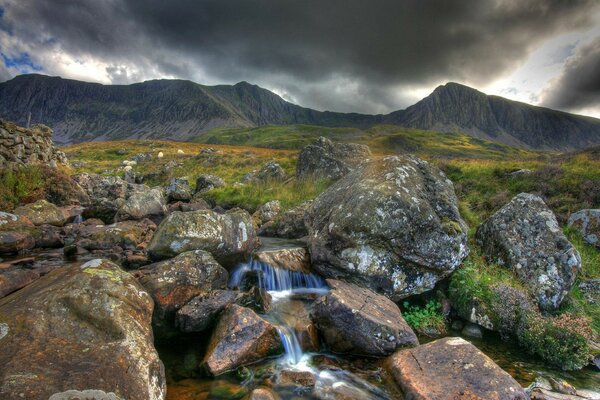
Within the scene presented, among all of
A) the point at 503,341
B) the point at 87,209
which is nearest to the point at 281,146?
the point at 87,209

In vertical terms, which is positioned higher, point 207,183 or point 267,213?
point 207,183

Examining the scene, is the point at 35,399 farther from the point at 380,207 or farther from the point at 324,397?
the point at 380,207

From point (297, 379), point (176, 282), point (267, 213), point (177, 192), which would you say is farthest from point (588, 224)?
point (177, 192)

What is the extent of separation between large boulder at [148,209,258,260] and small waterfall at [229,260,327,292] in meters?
0.74

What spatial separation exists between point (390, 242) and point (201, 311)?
546 centimetres

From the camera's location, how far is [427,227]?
9.03 meters

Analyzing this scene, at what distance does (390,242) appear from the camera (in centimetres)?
883

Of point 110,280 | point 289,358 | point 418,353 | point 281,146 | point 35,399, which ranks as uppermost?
point 281,146

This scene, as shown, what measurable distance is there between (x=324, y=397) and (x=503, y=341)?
5607mm

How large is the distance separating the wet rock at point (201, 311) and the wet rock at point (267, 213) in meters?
8.65

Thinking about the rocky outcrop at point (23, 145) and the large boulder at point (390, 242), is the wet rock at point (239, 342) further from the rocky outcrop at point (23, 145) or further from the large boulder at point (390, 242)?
the rocky outcrop at point (23, 145)

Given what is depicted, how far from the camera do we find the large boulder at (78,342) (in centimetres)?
402

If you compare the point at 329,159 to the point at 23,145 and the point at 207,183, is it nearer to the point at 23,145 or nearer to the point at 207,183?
the point at 207,183

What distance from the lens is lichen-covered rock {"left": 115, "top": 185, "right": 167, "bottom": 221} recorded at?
52.1 feet
